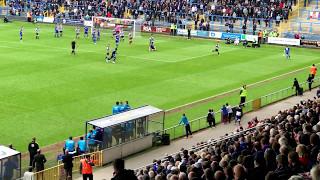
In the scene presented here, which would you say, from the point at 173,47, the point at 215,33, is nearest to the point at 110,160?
the point at 173,47

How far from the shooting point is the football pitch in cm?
2948

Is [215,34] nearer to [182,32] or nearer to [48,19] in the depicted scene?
[182,32]

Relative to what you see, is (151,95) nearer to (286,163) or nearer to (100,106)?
(100,106)

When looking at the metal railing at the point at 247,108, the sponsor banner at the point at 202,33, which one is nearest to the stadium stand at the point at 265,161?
the metal railing at the point at 247,108

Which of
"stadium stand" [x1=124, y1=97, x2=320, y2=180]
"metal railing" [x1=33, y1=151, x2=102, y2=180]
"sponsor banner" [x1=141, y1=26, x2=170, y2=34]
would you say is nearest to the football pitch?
"metal railing" [x1=33, y1=151, x2=102, y2=180]

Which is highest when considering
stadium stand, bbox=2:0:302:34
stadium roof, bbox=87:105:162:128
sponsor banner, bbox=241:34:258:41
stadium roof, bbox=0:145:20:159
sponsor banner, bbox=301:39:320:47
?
stadium stand, bbox=2:0:302:34

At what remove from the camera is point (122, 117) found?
25.1 m

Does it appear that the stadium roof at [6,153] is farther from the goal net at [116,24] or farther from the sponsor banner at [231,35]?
the sponsor banner at [231,35]

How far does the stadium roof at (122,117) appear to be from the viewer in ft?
79.1

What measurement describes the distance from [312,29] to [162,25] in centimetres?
1879

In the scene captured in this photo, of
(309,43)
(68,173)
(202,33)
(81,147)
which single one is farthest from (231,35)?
(68,173)

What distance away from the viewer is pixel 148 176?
14609 millimetres

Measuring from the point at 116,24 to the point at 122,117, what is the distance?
43358mm

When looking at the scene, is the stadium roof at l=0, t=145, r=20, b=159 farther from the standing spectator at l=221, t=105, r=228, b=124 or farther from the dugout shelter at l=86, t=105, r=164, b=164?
the standing spectator at l=221, t=105, r=228, b=124
